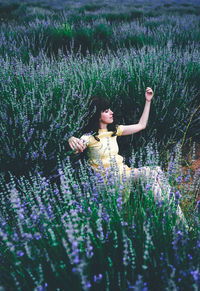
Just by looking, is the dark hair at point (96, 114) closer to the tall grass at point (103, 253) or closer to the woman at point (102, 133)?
the woman at point (102, 133)

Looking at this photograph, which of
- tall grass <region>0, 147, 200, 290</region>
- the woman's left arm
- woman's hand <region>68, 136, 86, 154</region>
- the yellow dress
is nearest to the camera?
tall grass <region>0, 147, 200, 290</region>

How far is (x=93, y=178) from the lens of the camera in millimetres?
1578

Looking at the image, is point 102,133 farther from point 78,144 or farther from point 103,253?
point 103,253

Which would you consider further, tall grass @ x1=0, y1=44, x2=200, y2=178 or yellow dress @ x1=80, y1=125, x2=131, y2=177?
tall grass @ x1=0, y1=44, x2=200, y2=178

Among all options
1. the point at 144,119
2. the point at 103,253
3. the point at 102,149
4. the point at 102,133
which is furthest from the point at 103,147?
the point at 103,253

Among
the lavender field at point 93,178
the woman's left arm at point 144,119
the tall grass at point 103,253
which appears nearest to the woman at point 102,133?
the woman's left arm at point 144,119

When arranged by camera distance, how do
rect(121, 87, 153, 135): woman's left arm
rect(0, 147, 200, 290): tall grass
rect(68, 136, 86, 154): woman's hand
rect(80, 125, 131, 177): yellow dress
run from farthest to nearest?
rect(121, 87, 153, 135): woman's left arm < rect(80, 125, 131, 177): yellow dress < rect(68, 136, 86, 154): woman's hand < rect(0, 147, 200, 290): tall grass

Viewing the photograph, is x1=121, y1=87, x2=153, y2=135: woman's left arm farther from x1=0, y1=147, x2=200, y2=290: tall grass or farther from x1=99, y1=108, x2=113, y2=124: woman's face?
x1=0, y1=147, x2=200, y2=290: tall grass

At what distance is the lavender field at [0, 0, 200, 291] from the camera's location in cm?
101

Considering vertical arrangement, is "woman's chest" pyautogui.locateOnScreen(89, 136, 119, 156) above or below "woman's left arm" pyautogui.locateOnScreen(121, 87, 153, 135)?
below

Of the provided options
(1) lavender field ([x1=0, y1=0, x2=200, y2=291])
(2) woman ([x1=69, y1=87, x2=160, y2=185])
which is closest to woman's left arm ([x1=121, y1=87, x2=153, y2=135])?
(2) woman ([x1=69, y1=87, x2=160, y2=185])

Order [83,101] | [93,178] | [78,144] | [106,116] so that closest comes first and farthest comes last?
[93,178], [78,144], [106,116], [83,101]

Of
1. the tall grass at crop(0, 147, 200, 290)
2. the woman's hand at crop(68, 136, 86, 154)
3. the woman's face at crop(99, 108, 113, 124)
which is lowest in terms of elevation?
the tall grass at crop(0, 147, 200, 290)

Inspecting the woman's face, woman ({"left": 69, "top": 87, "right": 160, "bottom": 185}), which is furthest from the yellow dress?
the woman's face
